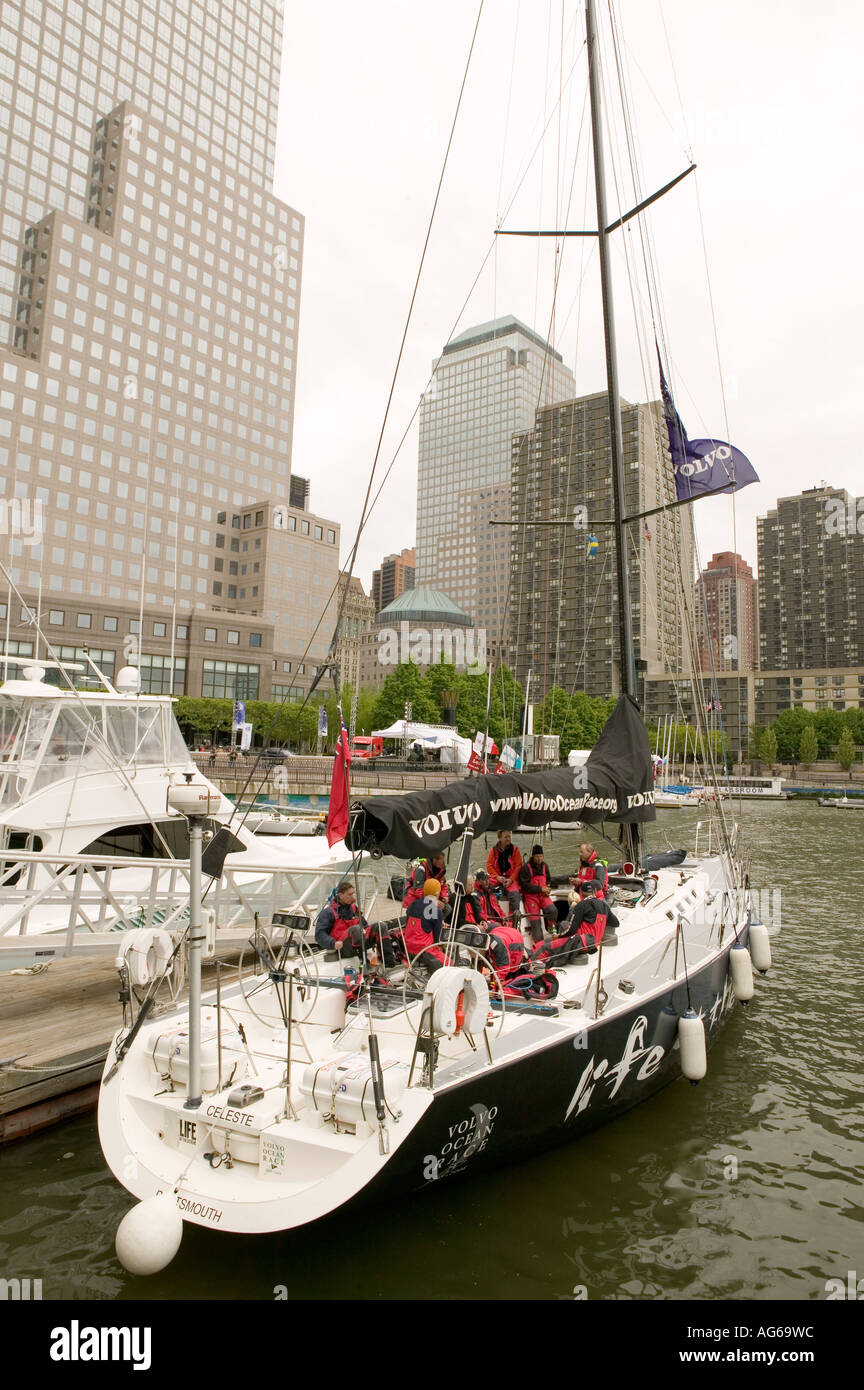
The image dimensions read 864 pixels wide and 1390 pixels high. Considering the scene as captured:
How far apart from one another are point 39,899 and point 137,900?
7.67ft

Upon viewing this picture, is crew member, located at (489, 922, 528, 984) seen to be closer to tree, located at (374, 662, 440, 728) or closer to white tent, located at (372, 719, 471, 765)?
white tent, located at (372, 719, 471, 765)

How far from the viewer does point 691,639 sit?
12539 mm

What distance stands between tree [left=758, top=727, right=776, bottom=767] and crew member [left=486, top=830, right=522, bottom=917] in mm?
102702

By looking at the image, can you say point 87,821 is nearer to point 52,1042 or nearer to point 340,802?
point 52,1042

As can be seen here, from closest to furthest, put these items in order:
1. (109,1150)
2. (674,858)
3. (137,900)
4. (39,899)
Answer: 1. (109,1150)
2. (39,899)
3. (137,900)
4. (674,858)

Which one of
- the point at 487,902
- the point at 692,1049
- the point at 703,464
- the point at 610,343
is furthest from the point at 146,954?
the point at 610,343

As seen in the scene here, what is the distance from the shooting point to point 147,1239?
4359 mm

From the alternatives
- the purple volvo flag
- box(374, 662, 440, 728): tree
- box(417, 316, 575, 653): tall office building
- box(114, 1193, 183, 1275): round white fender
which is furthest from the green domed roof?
box(114, 1193, 183, 1275): round white fender

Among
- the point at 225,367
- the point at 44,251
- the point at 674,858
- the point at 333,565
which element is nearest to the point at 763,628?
the point at 333,565

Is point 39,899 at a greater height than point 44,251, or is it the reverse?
point 44,251

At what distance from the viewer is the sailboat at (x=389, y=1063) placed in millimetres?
4871

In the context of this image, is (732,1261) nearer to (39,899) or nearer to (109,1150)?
(109,1150)

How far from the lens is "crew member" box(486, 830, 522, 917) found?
9305 millimetres

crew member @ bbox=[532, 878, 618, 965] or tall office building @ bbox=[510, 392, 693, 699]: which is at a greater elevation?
tall office building @ bbox=[510, 392, 693, 699]
